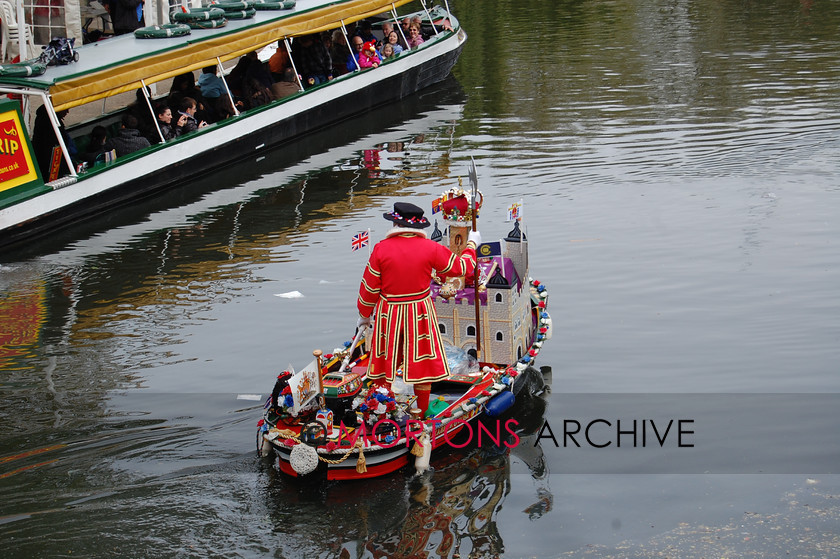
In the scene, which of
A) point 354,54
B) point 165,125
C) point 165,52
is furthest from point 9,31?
point 354,54

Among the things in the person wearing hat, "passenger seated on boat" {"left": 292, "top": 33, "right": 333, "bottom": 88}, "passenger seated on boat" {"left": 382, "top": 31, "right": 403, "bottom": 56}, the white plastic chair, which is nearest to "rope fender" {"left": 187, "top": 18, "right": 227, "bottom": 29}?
"passenger seated on boat" {"left": 292, "top": 33, "right": 333, "bottom": 88}

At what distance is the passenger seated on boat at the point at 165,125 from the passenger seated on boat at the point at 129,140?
0.98 feet

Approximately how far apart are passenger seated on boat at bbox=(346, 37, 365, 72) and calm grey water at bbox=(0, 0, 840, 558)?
44.6 inches

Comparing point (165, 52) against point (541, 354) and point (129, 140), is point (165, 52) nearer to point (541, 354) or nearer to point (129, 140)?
point (129, 140)

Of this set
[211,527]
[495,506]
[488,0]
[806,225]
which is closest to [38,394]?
[211,527]

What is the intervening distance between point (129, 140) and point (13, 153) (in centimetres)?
238

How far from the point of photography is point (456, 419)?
887 centimetres

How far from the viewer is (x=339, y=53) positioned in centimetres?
2355

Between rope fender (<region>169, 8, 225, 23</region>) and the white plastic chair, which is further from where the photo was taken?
the white plastic chair

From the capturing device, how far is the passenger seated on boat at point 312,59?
22250mm

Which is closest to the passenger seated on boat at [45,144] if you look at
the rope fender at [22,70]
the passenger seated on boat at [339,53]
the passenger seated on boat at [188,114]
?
the rope fender at [22,70]

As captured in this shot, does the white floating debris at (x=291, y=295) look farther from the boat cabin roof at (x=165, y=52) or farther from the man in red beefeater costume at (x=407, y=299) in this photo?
the boat cabin roof at (x=165, y=52)

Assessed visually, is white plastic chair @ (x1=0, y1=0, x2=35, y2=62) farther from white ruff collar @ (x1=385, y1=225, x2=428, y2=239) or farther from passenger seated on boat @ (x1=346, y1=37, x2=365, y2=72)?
white ruff collar @ (x1=385, y1=225, x2=428, y2=239)

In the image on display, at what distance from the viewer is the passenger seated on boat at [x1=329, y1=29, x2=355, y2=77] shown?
2308 centimetres
